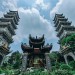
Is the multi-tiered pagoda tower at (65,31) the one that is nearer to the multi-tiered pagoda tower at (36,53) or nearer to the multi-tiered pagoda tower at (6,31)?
the multi-tiered pagoda tower at (36,53)

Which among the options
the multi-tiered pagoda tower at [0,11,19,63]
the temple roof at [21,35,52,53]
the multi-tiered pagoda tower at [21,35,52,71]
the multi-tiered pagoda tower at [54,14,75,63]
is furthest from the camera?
the multi-tiered pagoda tower at [0,11,19,63]

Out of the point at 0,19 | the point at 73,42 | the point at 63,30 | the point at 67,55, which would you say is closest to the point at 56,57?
the point at 67,55

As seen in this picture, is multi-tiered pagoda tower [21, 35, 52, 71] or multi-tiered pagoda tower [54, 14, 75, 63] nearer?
multi-tiered pagoda tower [21, 35, 52, 71]

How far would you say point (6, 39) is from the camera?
143ft

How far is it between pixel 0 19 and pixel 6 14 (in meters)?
4.96

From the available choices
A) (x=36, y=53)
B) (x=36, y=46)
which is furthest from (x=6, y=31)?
(x=36, y=53)

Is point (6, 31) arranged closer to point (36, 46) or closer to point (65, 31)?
point (65, 31)

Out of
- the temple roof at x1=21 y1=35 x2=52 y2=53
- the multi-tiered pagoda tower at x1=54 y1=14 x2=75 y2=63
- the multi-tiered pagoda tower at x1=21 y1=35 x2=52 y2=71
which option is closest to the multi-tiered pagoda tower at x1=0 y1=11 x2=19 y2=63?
the temple roof at x1=21 y1=35 x2=52 y2=53

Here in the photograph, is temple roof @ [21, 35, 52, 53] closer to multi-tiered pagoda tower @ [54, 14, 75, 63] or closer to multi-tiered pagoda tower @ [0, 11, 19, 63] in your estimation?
multi-tiered pagoda tower @ [0, 11, 19, 63]

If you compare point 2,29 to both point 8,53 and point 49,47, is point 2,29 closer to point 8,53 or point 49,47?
point 8,53

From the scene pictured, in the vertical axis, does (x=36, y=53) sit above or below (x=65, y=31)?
below

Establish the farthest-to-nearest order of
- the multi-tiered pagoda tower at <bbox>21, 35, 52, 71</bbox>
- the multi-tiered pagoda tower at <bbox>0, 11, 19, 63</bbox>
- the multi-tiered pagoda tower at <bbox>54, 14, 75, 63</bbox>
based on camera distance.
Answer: the multi-tiered pagoda tower at <bbox>0, 11, 19, 63</bbox>
the multi-tiered pagoda tower at <bbox>54, 14, 75, 63</bbox>
the multi-tiered pagoda tower at <bbox>21, 35, 52, 71</bbox>

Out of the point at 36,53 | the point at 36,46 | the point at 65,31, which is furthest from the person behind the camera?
the point at 65,31

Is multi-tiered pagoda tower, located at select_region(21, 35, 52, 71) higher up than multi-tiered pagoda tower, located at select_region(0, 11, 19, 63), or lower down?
lower down
